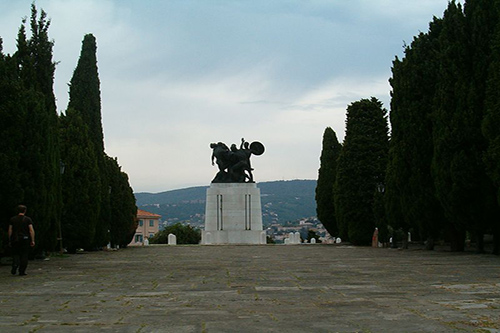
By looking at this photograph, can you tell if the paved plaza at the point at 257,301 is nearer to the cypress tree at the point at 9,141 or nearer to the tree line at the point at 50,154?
the cypress tree at the point at 9,141

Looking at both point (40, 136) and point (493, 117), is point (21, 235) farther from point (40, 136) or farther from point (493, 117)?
point (493, 117)

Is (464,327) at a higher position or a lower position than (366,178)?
lower

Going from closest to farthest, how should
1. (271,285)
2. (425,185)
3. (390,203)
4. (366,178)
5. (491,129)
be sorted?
(271,285)
(491,129)
(425,185)
(390,203)
(366,178)

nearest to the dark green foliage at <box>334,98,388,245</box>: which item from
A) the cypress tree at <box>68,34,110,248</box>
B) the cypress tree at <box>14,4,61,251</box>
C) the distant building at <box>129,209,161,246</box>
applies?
the cypress tree at <box>68,34,110,248</box>

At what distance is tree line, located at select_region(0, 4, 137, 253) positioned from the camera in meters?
14.9

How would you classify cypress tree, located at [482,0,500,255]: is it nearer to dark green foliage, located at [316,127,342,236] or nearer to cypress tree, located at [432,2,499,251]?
cypress tree, located at [432,2,499,251]

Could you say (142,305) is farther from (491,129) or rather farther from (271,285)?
(491,129)

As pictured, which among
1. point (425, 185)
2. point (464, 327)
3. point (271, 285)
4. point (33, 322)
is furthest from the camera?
point (425, 185)

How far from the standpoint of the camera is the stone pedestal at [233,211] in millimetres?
47531

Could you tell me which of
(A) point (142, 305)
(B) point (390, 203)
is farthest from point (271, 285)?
(B) point (390, 203)

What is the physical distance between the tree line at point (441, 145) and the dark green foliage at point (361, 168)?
0.19ft

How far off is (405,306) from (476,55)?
43.3 feet

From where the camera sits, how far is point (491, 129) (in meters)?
17.0

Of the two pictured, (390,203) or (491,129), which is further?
(390,203)
